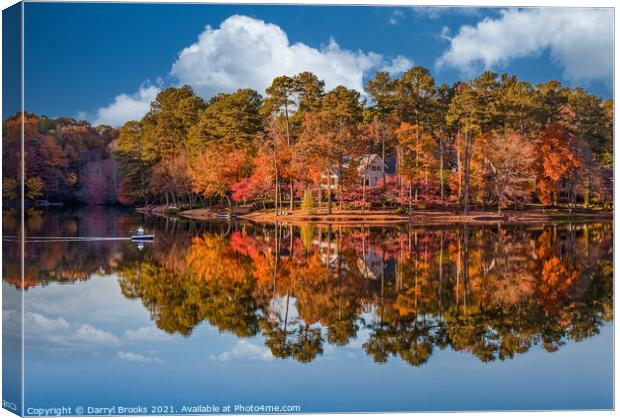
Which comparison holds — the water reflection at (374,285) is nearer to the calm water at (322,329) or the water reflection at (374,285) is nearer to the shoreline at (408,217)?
the calm water at (322,329)

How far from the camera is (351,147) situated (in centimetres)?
2875

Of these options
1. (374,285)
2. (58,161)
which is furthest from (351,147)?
(374,285)

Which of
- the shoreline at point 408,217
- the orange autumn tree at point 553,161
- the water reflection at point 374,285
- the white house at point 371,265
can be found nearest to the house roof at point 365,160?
the shoreline at point 408,217

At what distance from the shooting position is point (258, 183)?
102ft

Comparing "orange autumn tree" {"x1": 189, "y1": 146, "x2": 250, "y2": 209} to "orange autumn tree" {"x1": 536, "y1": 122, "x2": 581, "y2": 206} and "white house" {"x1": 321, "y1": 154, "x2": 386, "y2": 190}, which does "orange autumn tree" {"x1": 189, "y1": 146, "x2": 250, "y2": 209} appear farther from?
"orange autumn tree" {"x1": 536, "y1": 122, "x2": 581, "y2": 206}

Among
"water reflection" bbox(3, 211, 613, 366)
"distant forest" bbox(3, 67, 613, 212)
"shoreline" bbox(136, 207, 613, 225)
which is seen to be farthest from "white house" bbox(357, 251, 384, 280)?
"shoreline" bbox(136, 207, 613, 225)

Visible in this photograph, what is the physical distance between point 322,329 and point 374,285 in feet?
10.0

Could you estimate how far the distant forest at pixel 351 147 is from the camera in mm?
15635

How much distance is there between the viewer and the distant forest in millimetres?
15635

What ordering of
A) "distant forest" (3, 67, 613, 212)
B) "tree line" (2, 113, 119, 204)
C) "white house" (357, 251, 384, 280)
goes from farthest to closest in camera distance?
"distant forest" (3, 67, 613, 212) < "white house" (357, 251, 384, 280) < "tree line" (2, 113, 119, 204)

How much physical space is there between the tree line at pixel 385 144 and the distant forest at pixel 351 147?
6 cm

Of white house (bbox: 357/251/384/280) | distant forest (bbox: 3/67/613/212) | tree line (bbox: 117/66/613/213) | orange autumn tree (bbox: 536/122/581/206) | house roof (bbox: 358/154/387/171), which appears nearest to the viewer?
white house (bbox: 357/251/384/280)

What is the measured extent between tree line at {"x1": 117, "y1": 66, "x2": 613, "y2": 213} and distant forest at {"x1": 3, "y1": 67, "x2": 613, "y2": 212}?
0.20 feet

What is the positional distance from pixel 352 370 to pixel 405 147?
72.9ft
